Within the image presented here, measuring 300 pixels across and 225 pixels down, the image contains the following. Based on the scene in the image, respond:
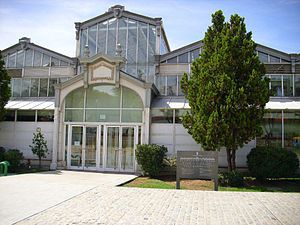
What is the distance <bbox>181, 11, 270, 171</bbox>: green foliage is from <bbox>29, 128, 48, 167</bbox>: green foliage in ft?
28.7

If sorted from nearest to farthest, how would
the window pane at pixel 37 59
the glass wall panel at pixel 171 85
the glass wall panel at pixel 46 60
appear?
1. the glass wall panel at pixel 171 85
2. the glass wall panel at pixel 46 60
3. the window pane at pixel 37 59

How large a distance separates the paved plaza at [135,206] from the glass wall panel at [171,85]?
980 centimetres

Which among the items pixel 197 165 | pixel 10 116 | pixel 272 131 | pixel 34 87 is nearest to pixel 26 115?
pixel 10 116

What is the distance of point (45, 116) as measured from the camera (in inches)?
698

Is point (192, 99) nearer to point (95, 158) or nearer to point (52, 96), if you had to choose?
point (95, 158)

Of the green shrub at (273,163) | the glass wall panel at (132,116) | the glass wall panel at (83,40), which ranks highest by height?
the glass wall panel at (83,40)

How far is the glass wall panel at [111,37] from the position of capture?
800 inches

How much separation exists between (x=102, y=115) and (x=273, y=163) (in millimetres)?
9169

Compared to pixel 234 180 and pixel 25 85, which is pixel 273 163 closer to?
pixel 234 180

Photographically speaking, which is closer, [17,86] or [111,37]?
[111,37]

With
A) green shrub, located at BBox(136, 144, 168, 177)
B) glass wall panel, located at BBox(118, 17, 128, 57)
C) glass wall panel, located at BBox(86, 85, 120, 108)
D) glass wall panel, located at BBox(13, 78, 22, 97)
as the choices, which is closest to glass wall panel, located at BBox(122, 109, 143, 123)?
glass wall panel, located at BBox(86, 85, 120, 108)

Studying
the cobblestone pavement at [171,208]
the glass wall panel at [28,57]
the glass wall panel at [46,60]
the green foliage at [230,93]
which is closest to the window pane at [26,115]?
the glass wall panel at [46,60]

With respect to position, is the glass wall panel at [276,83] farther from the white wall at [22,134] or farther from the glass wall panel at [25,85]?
the glass wall panel at [25,85]

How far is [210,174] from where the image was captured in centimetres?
1109
